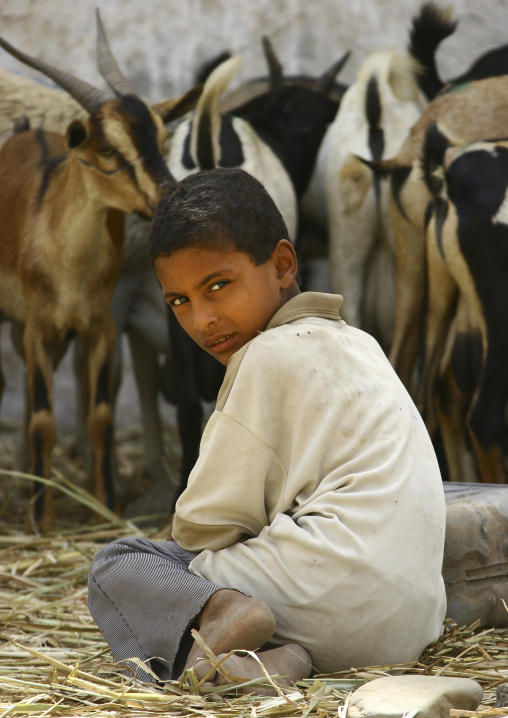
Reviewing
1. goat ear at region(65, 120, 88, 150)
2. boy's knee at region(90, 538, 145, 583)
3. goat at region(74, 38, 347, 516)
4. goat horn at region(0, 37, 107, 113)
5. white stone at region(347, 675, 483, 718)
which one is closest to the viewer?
white stone at region(347, 675, 483, 718)

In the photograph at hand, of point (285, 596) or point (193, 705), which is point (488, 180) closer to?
point (285, 596)

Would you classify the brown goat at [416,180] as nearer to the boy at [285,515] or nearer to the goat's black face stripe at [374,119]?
the goat's black face stripe at [374,119]

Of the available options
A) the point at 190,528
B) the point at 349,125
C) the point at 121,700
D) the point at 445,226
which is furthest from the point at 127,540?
the point at 349,125

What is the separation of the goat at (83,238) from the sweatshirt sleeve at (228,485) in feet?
7.02

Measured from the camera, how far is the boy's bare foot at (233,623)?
5.84 feet

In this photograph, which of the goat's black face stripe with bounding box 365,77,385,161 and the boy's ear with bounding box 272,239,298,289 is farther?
the goat's black face stripe with bounding box 365,77,385,161

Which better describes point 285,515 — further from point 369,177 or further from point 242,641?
point 369,177

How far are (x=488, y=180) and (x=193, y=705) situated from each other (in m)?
2.56

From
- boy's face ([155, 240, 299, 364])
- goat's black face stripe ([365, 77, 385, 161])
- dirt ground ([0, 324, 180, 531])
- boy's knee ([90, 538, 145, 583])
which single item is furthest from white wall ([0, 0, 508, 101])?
boy's knee ([90, 538, 145, 583])

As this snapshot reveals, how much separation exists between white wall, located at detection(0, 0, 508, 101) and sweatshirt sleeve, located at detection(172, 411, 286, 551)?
16.7 feet

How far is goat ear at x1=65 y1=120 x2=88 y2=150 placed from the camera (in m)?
3.92

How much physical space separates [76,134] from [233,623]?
271 cm

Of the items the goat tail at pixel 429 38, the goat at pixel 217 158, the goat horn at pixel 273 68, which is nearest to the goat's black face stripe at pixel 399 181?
the goat at pixel 217 158

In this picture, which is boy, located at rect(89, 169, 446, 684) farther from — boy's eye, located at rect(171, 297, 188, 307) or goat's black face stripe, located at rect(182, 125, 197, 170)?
goat's black face stripe, located at rect(182, 125, 197, 170)
